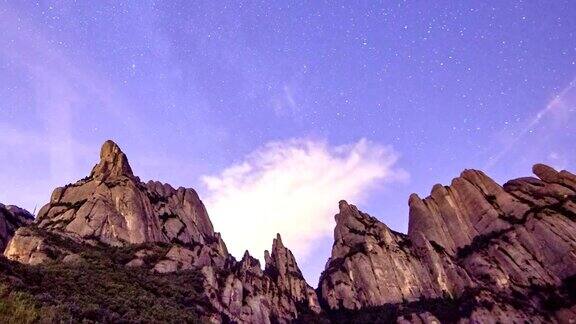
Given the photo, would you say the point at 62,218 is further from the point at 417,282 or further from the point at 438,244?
the point at 438,244

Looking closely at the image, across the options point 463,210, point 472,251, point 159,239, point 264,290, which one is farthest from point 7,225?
point 463,210

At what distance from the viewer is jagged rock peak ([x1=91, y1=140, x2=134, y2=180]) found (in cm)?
10200

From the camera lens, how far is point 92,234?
252 feet

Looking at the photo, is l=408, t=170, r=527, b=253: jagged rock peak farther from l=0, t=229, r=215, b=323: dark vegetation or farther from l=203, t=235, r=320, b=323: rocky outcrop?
l=0, t=229, r=215, b=323: dark vegetation

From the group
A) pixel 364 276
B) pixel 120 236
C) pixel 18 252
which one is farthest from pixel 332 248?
pixel 18 252

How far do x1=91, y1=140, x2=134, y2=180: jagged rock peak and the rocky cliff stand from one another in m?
0.34

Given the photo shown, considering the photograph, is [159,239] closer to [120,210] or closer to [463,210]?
[120,210]

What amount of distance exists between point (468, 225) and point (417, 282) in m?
23.6

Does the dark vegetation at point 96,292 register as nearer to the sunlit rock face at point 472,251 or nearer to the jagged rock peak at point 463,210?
the sunlit rock face at point 472,251

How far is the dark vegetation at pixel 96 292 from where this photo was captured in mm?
23069

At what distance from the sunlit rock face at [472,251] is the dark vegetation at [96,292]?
1856 inches

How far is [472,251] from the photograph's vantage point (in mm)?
99188

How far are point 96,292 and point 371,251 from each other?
253ft

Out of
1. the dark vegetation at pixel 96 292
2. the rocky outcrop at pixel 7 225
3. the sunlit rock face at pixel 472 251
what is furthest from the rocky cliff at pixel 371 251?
the rocky outcrop at pixel 7 225
